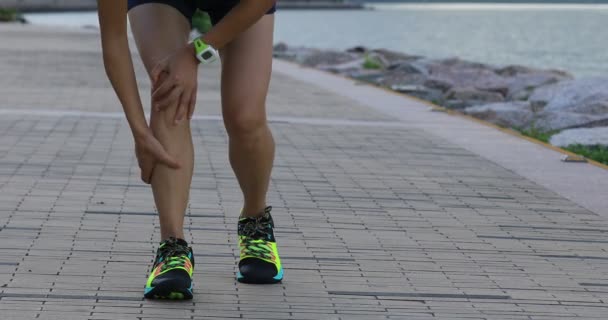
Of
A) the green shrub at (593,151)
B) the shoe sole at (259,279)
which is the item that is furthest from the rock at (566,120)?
the shoe sole at (259,279)

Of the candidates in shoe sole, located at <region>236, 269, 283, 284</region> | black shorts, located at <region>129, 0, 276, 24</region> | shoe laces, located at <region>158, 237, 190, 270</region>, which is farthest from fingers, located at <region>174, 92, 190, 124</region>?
shoe sole, located at <region>236, 269, 283, 284</region>

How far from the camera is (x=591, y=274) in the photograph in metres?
5.14

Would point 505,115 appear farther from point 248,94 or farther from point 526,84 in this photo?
point 248,94

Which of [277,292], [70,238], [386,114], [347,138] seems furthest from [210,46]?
[386,114]

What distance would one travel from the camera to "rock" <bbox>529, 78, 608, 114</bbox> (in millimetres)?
13883

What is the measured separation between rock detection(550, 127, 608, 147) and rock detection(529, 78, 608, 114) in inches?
93.2

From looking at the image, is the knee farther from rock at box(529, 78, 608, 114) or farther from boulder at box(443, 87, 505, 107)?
Result: boulder at box(443, 87, 505, 107)

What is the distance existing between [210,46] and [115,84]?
0.37 meters

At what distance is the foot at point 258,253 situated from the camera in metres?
4.71

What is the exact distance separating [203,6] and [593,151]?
6084 millimetres

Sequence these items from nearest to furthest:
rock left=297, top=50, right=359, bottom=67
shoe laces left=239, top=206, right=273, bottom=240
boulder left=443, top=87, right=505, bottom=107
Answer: shoe laces left=239, top=206, right=273, bottom=240, boulder left=443, top=87, right=505, bottom=107, rock left=297, top=50, right=359, bottom=67

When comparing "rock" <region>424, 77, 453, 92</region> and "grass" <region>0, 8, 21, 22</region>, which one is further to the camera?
"grass" <region>0, 8, 21, 22</region>

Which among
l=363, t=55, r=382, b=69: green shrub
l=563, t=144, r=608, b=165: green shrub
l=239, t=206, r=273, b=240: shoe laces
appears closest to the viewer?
l=239, t=206, r=273, b=240: shoe laces

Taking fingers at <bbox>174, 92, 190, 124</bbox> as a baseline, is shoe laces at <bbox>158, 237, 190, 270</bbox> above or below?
below
